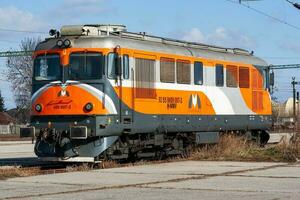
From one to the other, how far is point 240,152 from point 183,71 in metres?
3.65

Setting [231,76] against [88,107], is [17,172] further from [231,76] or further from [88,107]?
[231,76]

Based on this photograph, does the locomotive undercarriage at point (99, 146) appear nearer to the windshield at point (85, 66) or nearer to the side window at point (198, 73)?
the windshield at point (85, 66)

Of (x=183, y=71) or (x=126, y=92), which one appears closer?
(x=126, y=92)

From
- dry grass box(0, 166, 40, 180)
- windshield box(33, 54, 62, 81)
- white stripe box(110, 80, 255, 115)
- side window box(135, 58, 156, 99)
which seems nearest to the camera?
dry grass box(0, 166, 40, 180)

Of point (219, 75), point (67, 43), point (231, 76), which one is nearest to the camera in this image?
point (67, 43)

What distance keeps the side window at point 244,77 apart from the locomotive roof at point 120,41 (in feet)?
5.66

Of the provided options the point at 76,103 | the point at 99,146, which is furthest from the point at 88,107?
the point at 99,146

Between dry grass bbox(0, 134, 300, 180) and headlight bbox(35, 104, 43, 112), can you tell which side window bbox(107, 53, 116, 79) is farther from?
dry grass bbox(0, 134, 300, 180)

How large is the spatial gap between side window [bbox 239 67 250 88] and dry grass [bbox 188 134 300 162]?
7.80 ft

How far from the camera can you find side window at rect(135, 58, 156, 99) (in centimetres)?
1942

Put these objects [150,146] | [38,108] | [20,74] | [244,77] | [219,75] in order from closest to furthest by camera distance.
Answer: [38,108] → [150,146] → [219,75] → [244,77] → [20,74]

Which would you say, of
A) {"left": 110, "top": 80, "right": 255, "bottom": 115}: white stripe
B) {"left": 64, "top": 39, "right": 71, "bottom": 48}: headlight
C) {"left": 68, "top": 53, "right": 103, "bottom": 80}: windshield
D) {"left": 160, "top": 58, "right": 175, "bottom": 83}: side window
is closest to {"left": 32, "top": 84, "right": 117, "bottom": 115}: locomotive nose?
{"left": 68, "top": 53, "right": 103, "bottom": 80}: windshield

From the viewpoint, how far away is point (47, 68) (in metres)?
19.2

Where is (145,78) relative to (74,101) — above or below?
above
